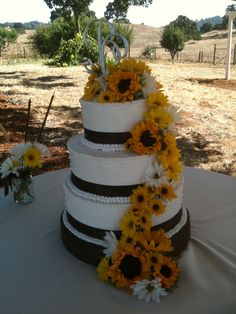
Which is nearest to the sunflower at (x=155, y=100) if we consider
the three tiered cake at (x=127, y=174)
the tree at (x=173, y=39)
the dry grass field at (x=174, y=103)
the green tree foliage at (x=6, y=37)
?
the three tiered cake at (x=127, y=174)

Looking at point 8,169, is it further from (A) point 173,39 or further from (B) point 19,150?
(A) point 173,39

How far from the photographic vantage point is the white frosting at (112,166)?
2.26m

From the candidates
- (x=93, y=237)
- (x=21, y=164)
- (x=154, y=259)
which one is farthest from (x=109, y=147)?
(x=21, y=164)

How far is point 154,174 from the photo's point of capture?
2307 millimetres

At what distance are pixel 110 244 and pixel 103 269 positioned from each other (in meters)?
0.16

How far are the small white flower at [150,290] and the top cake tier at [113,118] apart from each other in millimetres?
867

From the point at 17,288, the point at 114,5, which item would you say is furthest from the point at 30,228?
the point at 114,5

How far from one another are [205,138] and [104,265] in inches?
203

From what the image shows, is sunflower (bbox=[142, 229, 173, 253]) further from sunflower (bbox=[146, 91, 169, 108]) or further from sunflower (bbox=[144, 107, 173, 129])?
sunflower (bbox=[146, 91, 169, 108])

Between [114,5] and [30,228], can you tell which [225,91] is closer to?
[114,5]

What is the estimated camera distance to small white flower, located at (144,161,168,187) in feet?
7.55

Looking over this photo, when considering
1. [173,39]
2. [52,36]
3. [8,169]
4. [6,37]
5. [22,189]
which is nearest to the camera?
[8,169]

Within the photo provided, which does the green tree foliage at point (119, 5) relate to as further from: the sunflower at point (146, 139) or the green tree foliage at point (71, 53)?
the sunflower at point (146, 139)

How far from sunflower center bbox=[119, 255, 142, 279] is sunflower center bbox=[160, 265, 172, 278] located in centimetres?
13
